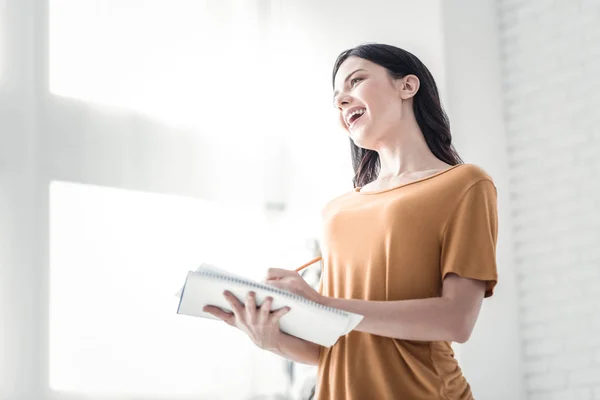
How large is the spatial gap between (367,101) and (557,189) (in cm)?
222

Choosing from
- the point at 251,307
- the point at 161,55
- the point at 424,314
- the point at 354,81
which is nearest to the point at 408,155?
the point at 354,81

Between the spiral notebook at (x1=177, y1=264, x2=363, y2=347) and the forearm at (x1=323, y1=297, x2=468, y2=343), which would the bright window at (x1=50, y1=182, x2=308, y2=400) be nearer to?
the spiral notebook at (x1=177, y1=264, x2=363, y2=347)

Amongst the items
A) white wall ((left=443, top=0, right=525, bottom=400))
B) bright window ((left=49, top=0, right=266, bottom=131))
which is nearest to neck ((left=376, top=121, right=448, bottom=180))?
bright window ((left=49, top=0, right=266, bottom=131))

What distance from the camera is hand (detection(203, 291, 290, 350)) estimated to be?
5.58ft

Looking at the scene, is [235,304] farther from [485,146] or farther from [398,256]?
[485,146]

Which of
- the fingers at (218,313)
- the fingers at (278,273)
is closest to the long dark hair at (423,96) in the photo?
the fingers at (278,273)

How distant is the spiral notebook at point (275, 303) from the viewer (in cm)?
162

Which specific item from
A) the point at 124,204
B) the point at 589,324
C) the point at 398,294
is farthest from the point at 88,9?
the point at 589,324

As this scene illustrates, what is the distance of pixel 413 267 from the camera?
1797mm

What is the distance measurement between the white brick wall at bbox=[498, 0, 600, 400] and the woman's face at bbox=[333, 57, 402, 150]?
2.11 metres

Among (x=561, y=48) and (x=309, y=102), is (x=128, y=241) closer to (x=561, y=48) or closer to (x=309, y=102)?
(x=309, y=102)

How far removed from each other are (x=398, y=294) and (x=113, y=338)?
5.44ft

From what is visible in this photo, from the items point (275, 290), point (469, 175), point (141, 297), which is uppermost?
point (469, 175)

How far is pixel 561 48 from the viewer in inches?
158
